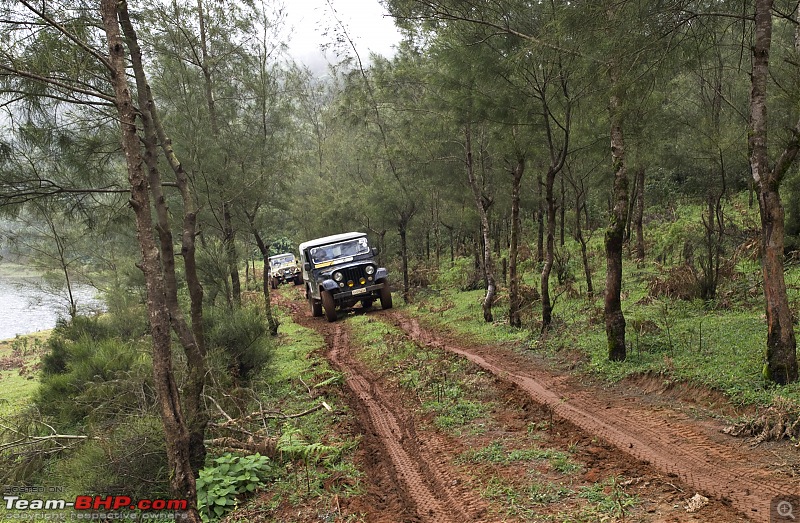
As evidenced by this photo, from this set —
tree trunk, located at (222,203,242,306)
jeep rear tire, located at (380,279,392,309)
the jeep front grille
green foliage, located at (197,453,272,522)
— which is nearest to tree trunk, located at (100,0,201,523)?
green foliage, located at (197,453,272,522)

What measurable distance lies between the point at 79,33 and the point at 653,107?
972 cm

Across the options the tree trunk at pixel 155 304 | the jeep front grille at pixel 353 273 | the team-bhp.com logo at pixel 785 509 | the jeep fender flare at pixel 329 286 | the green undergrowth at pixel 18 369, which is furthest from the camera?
the jeep front grille at pixel 353 273

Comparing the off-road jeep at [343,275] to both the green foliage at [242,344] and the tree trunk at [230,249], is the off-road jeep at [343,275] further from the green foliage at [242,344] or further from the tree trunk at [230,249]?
the green foliage at [242,344]

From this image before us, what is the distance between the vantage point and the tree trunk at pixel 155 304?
3797 millimetres

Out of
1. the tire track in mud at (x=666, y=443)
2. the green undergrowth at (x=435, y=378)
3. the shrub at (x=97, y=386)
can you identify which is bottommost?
the tire track in mud at (x=666, y=443)

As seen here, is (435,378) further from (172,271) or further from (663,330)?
(172,271)

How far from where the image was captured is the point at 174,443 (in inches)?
150

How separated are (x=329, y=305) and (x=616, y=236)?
381 inches

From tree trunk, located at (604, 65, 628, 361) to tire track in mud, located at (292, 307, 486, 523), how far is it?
124 inches

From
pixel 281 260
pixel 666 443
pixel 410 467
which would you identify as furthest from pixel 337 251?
pixel 281 260

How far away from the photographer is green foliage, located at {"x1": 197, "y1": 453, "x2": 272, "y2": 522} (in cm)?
445

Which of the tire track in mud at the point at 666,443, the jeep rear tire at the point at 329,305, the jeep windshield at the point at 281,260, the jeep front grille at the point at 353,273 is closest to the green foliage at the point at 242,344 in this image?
the tire track in mud at the point at 666,443

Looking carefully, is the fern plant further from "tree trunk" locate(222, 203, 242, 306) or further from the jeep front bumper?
the jeep front bumper

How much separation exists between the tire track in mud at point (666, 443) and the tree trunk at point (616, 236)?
1.01m
